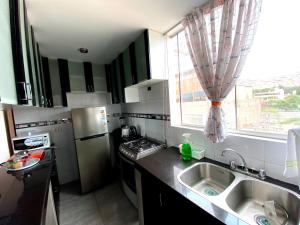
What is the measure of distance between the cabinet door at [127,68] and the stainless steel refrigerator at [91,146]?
0.74m

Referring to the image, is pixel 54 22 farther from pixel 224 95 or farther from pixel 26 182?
pixel 224 95

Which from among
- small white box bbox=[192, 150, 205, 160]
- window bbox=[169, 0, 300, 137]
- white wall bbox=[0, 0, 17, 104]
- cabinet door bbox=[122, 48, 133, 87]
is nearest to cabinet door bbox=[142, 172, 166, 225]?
small white box bbox=[192, 150, 205, 160]

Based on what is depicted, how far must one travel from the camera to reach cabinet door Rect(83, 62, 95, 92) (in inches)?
104

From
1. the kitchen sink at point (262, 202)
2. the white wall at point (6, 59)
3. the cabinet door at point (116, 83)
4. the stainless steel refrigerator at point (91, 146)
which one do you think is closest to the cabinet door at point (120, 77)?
the cabinet door at point (116, 83)

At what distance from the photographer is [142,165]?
1352 millimetres

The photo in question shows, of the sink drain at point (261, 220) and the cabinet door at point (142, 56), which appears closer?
the sink drain at point (261, 220)

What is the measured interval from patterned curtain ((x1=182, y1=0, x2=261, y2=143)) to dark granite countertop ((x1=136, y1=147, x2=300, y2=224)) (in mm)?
405

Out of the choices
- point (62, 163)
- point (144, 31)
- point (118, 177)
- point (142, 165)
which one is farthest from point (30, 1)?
point (118, 177)

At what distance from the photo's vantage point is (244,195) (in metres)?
1.01

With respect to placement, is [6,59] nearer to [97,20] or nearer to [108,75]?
[97,20]

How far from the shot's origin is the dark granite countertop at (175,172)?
73cm

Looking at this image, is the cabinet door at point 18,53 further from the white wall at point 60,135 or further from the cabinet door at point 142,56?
the white wall at point 60,135

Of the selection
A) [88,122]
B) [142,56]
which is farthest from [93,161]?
[142,56]

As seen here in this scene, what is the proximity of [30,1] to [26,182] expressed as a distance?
142cm
